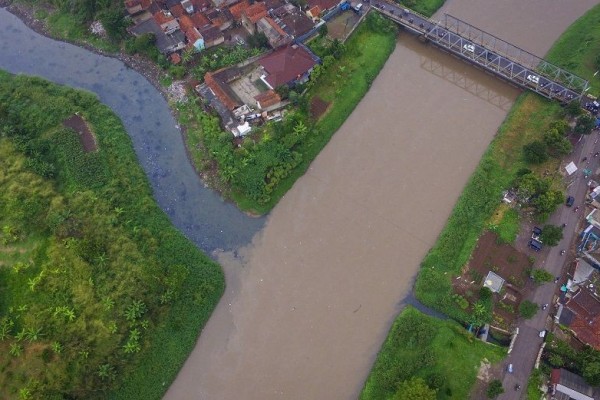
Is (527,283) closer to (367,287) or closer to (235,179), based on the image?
(367,287)

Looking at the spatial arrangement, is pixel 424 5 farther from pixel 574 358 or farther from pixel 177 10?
pixel 574 358

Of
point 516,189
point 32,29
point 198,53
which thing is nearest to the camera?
point 516,189

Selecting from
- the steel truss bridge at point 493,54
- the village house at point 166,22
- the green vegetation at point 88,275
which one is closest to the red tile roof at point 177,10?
the village house at point 166,22

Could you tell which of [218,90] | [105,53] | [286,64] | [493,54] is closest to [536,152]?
[493,54]

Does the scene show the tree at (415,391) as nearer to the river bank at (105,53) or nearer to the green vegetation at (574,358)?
the green vegetation at (574,358)

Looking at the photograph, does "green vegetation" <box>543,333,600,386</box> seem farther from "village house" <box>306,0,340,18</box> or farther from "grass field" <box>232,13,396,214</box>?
"village house" <box>306,0,340,18</box>

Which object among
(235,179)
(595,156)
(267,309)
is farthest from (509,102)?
(267,309)
